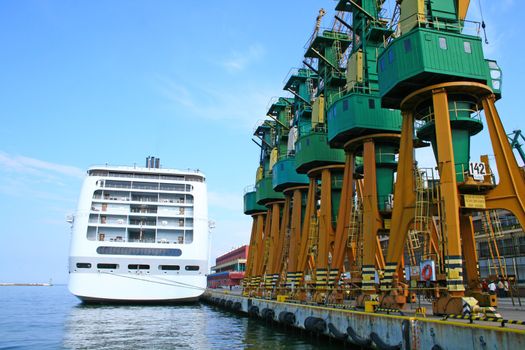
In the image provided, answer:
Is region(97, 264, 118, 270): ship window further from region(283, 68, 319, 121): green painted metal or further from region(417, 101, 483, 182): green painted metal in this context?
region(417, 101, 483, 182): green painted metal

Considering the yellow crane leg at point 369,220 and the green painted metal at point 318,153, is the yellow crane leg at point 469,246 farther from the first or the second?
the green painted metal at point 318,153

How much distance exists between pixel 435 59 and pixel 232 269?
340ft

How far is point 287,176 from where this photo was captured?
43000 mm

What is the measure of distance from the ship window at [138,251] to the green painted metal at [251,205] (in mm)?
14972

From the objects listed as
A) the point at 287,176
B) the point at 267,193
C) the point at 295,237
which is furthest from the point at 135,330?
the point at 267,193

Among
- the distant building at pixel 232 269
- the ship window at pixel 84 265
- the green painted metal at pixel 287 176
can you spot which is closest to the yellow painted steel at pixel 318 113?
the green painted metal at pixel 287 176

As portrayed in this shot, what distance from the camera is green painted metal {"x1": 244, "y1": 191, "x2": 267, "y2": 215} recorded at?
57669mm

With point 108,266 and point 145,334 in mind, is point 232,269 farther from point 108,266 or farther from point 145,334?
point 145,334

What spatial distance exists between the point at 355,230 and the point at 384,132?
6714 mm

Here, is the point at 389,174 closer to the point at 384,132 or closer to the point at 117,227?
the point at 384,132

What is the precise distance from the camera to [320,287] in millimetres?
30172

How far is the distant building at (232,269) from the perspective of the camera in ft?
325

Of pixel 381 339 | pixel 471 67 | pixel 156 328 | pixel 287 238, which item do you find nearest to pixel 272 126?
pixel 287 238

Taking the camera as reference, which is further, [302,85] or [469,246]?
[302,85]
